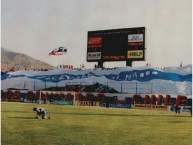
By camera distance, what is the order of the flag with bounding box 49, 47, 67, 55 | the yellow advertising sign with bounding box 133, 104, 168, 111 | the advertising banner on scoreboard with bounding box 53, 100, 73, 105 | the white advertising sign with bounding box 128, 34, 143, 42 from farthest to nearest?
the flag with bounding box 49, 47, 67, 55, the advertising banner on scoreboard with bounding box 53, 100, 73, 105, the white advertising sign with bounding box 128, 34, 143, 42, the yellow advertising sign with bounding box 133, 104, 168, 111

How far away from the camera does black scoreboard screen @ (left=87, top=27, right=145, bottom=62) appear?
37.5m

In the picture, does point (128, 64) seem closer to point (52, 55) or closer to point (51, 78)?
point (52, 55)

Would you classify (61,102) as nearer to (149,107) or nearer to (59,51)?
(59,51)

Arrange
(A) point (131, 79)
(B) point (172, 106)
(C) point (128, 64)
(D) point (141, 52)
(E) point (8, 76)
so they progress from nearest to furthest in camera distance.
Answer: (B) point (172, 106), (D) point (141, 52), (C) point (128, 64), (A) point (131, 79), (E) point (8, 76)

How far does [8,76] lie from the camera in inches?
2149

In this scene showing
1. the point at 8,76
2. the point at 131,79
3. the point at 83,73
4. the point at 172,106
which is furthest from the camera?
the point at 8,76

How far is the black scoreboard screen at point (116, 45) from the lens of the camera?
123 ft

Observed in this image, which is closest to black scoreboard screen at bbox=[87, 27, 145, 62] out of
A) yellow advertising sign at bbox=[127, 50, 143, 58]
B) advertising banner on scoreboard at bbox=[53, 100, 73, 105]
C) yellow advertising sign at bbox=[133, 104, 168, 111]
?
yellow advertising sign at bbox=[127, 50, 143, 58]

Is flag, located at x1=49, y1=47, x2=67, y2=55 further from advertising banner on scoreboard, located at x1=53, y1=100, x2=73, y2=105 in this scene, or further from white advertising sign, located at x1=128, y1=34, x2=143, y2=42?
white advertising sign, located at x1=128, y1=34, x2=143, y2=42

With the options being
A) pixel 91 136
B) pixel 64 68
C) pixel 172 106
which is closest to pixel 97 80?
pixel 64 68

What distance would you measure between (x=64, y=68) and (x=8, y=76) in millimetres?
10951

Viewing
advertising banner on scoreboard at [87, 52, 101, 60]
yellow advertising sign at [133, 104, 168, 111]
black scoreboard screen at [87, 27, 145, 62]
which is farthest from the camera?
advertising banner on scoreboard at [87, 52, 101, 60]

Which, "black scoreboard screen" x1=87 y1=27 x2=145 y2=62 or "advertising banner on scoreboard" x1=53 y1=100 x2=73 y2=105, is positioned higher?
"black scoreboard screen" x1=87 y1=27 x2=145 y2=62

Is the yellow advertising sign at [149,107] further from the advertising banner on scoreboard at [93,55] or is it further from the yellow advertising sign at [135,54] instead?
the advertising banner on scoreboard at [93,55]
